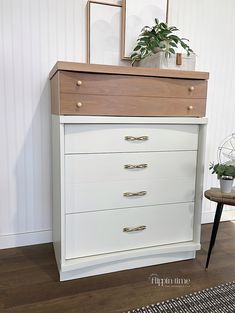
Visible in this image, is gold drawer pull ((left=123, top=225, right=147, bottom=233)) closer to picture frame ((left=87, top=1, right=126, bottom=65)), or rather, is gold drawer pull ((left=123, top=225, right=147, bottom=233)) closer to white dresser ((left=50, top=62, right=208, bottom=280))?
white dresser ((left=50, top=62, right=208, bottom=280))

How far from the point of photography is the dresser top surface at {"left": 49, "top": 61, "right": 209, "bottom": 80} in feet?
4.60

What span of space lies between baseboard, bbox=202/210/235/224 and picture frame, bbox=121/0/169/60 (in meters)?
1.56

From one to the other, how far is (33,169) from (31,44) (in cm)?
86

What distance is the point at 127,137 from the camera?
1.60 metres

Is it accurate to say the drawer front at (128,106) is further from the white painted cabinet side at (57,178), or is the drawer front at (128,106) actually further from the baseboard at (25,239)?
the baseboard at (25,239)

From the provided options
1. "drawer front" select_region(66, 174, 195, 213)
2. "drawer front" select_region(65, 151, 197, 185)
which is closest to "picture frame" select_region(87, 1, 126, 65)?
"drawer front" select_region(65, 151, 197, 185)

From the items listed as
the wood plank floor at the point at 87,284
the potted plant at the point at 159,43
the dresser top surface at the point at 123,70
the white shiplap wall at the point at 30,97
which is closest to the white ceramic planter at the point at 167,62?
the potted plant at the point at 159,43

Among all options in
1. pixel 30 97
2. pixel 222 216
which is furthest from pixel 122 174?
pixel 222 216

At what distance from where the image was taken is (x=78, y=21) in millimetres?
1917

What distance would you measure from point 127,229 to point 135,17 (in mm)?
1511

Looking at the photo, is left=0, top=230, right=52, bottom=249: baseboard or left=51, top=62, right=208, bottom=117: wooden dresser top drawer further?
left=0, top=230, right=52, bottom=249: baseboard

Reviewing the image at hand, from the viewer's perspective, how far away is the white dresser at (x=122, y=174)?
4.88ft

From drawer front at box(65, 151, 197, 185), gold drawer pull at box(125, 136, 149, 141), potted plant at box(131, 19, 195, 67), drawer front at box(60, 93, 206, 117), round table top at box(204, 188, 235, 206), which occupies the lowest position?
round table top at box(204, 188, 235, 206)

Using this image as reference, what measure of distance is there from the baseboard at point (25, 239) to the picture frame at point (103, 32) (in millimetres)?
1323
